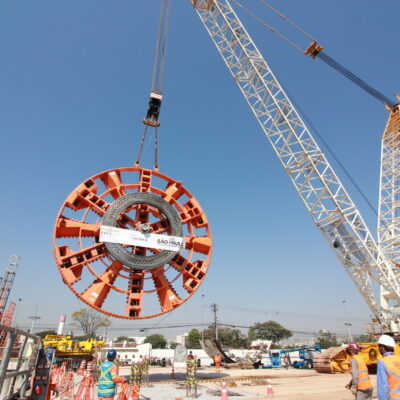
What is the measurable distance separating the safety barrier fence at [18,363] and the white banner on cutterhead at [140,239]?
392 inches

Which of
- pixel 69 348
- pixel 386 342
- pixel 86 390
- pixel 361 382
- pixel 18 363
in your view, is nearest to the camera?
pixel 386 342

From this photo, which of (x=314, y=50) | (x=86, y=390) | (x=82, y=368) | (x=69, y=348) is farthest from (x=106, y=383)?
(x=314, y=50)

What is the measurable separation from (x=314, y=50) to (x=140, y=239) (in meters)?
28.0

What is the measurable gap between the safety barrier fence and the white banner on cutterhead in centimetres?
995

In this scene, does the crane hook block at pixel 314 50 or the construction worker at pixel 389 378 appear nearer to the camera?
the construction worker at pixel 389 378

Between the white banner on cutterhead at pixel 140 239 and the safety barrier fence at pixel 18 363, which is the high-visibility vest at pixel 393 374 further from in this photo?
the white banner on cutterhead at pixel 140 239

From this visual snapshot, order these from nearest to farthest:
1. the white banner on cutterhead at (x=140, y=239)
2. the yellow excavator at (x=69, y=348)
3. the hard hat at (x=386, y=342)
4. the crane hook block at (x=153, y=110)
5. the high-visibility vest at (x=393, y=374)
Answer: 1. the high-visibility vest at (x=393, y=374)
2. the hard hat at (x=386, y=342)
3. the white banner on cutterhead at (x=140, y=239)
4. the crane hook block at (x=153, y=110)
5. the yellow excavator at (x=69, y=348)

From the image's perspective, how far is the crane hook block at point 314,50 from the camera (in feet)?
102

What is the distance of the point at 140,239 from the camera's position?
57.2 ft

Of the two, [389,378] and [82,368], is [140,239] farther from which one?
[389,378]

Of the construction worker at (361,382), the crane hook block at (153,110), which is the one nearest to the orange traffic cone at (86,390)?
the construction worker at (361,382)

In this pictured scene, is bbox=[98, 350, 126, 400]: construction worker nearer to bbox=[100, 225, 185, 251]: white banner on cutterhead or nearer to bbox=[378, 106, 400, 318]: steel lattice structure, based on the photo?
bbox=[100, 225, 185, 251]: white banner on cutterhead

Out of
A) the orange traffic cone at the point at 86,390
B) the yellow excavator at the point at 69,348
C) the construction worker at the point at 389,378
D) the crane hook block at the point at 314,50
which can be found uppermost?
the crane hook block at the point at 314,50

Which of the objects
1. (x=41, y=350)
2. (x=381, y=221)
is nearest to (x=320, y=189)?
(x=381, y=221)
